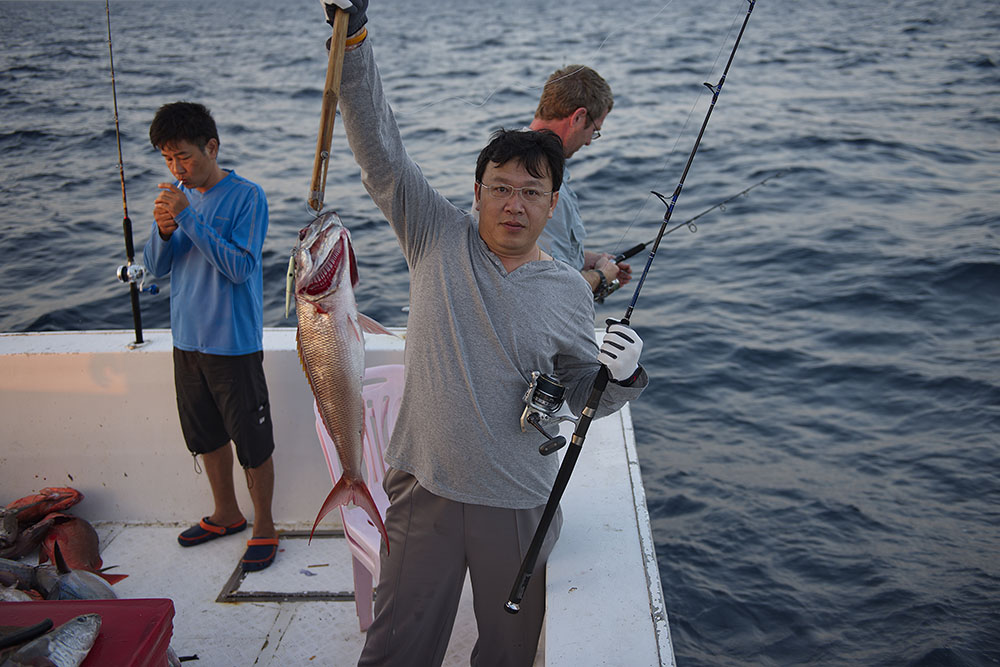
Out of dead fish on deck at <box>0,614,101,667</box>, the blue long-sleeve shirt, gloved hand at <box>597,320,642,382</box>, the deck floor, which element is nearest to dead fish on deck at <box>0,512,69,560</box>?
the deck floor

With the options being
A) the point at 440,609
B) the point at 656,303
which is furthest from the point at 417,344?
the point at 656,303

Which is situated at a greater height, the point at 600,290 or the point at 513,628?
the point at 600,290

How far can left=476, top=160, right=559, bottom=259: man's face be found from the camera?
7.27 ft

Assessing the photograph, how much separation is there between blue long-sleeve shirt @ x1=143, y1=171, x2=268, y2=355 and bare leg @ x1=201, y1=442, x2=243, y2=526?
50 centimetres

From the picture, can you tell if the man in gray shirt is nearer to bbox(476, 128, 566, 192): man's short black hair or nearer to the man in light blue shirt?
bbox(476, 128, 566, 192): man's short black hair

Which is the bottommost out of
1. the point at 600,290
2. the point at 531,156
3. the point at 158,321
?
the point at 158,321

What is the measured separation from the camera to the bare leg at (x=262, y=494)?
345 cm

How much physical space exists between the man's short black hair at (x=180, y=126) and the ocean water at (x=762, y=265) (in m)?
0.91

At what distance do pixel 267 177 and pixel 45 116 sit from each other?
6556 millimetres

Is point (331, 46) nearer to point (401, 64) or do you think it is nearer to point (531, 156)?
point (531, 156)

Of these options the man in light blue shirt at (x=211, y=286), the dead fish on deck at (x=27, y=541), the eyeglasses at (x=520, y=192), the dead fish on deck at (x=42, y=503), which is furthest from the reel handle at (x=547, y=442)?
the dead fish on deck at (x=42, y=503)

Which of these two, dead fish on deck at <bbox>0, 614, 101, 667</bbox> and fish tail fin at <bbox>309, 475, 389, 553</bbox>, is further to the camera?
fish tail fin at <bbox>309, 475, 389, 553</bbox>

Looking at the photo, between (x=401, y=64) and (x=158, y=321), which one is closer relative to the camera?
(x=158, y=321)

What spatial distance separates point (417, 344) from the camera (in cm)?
229
